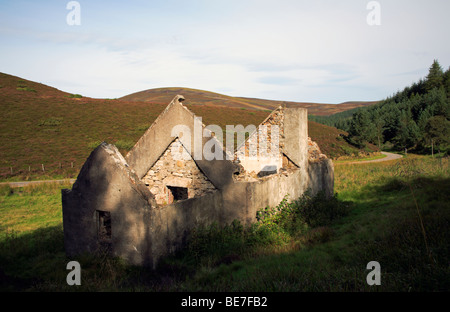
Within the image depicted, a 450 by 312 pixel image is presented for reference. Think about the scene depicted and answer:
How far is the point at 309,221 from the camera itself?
9.43m

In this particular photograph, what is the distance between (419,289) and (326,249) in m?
2.79

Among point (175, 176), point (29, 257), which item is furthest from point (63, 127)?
point (175, 176)

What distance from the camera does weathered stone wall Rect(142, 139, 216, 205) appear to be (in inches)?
316

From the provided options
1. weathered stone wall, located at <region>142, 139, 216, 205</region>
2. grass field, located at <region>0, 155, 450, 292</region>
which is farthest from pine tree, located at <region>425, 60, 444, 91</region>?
weathered stone wall, located at <region>142, 139, 216, 205</region>

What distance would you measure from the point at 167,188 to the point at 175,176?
65 centimetres

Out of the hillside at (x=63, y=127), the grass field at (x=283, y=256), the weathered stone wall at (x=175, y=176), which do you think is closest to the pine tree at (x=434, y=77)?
the hillside at (x=63, y=127)

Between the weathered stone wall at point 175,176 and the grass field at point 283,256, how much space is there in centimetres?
131

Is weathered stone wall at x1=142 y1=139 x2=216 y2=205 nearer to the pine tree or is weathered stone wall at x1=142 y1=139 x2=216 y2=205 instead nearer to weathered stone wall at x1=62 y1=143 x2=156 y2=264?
weathered stone wall at x1=62 y1=143 x2=156 y2=264

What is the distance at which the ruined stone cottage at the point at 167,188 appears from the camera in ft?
20.2

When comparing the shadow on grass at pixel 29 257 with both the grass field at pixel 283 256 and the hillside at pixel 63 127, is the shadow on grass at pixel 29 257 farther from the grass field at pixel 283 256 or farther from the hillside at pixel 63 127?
the hillside at pixel 63 127

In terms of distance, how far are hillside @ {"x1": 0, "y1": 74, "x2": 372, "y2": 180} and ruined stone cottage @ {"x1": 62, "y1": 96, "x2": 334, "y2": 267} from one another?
20639mm

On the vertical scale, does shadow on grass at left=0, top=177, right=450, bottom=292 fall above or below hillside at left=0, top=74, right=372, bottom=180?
below

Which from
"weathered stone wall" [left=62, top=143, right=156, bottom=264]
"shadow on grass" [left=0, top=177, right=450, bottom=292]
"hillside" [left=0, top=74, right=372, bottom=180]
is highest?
"hillside" [left=0, top=74, right=372, bottom=180]

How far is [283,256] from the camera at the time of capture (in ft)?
20.4
